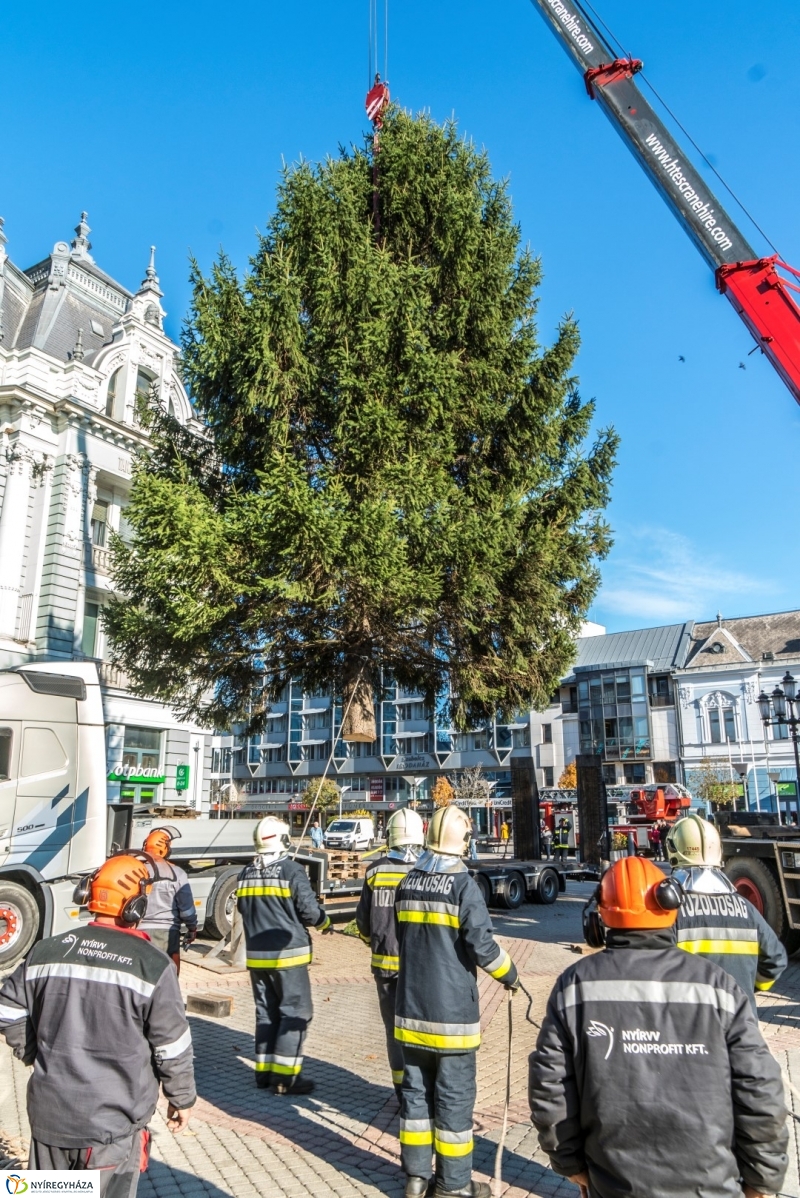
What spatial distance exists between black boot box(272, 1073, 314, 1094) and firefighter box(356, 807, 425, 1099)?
705mm

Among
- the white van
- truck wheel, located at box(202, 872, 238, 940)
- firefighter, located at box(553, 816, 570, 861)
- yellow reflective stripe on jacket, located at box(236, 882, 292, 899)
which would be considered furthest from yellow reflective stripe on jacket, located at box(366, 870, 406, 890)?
the white van

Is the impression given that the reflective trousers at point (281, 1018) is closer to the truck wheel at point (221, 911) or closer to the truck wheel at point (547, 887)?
the truck wheel at point (221, 911)

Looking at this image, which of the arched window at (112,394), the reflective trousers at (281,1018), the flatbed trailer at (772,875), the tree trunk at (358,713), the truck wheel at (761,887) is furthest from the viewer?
the arched window at (112,394)

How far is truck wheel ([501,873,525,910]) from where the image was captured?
1686cm

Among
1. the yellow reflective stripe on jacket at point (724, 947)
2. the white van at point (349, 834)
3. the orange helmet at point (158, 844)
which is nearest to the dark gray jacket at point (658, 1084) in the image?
the yellow reflective stripe on jacket at point (724, 947)

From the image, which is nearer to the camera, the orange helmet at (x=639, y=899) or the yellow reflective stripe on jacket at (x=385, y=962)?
the orange helmet at (x=639, y=899)

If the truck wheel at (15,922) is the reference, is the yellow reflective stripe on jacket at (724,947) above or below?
above

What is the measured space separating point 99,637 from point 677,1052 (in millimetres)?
24414

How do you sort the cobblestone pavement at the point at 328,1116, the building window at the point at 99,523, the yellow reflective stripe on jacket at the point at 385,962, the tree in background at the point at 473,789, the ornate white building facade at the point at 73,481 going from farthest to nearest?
the tree in background at the point at 473,789
the building window at the point at 99,523
the ornate white building facade at the point at 73,481
the yellow reflective stripe on jacket at the point at 385,962
the cobblestone pavement at the point at 328,1116

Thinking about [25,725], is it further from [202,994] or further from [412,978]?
[412,978]

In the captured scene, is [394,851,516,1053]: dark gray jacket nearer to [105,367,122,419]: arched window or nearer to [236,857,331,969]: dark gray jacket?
[236,857,331,969]: dark gray jacket

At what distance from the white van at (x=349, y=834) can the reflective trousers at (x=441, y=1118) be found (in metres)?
39.9

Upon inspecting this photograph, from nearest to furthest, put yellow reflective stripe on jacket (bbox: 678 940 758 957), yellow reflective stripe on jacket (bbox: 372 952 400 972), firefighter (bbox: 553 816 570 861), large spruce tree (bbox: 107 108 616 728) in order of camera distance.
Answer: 1. yellow reflective stripe on jacket (bbox: 678 940 758 957)
2. yellow reflective stripe on jacket (bbox: 372 952 400 972)
3. large spruce tree (bbox: 107 108 616 728)
4. firefighter (bbox: 553 816 570 861)

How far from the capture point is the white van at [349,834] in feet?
144
